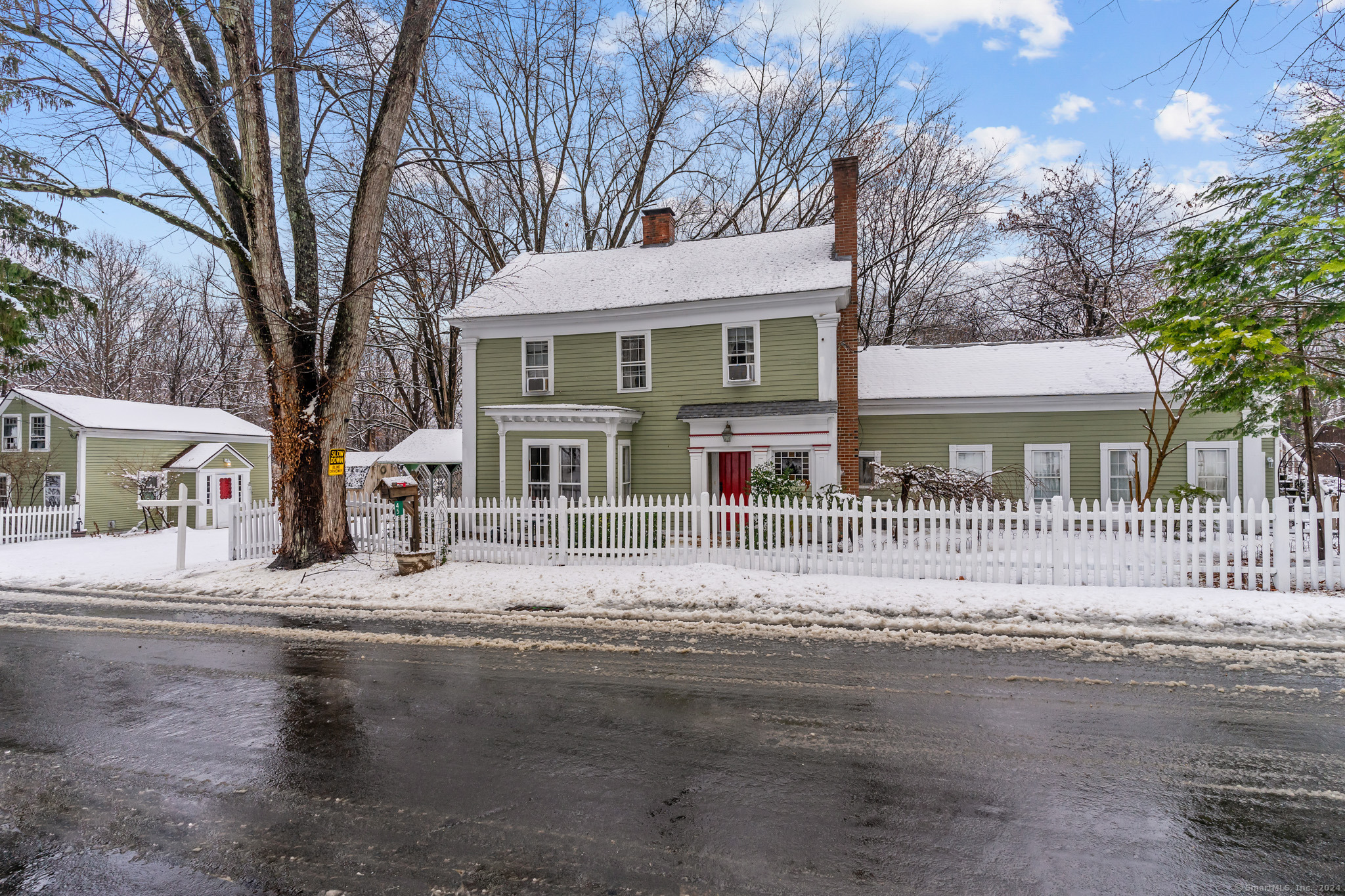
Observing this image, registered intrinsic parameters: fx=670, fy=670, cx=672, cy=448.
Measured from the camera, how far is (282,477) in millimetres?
12148

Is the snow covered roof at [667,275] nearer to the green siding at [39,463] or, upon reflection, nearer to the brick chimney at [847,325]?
A: the brick chimney at [847,325]

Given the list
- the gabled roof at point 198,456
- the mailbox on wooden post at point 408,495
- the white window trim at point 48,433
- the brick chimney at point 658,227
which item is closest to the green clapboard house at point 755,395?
the brick chimney at point 658,227

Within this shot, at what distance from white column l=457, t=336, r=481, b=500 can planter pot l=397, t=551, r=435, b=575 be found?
595 cm

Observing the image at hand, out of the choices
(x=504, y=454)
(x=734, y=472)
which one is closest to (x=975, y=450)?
(x=734, y=472)

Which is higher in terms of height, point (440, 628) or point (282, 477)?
point (282, 477)

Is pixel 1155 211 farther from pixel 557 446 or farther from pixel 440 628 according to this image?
pixel 440 628

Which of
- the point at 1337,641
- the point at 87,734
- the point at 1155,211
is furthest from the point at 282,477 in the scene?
the point at 1155,211

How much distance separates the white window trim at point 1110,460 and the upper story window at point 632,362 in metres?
11.7

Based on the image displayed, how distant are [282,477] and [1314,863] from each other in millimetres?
13585

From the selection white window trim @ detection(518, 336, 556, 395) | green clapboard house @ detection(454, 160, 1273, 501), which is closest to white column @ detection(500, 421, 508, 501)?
green clapboard house @ detection(454, 160, 1273, 501)

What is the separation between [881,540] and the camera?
10602mm

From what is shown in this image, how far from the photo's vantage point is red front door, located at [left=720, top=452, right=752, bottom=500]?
15961mm

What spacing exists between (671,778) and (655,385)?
13310 millimetres

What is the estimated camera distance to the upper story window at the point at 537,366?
693 inches
